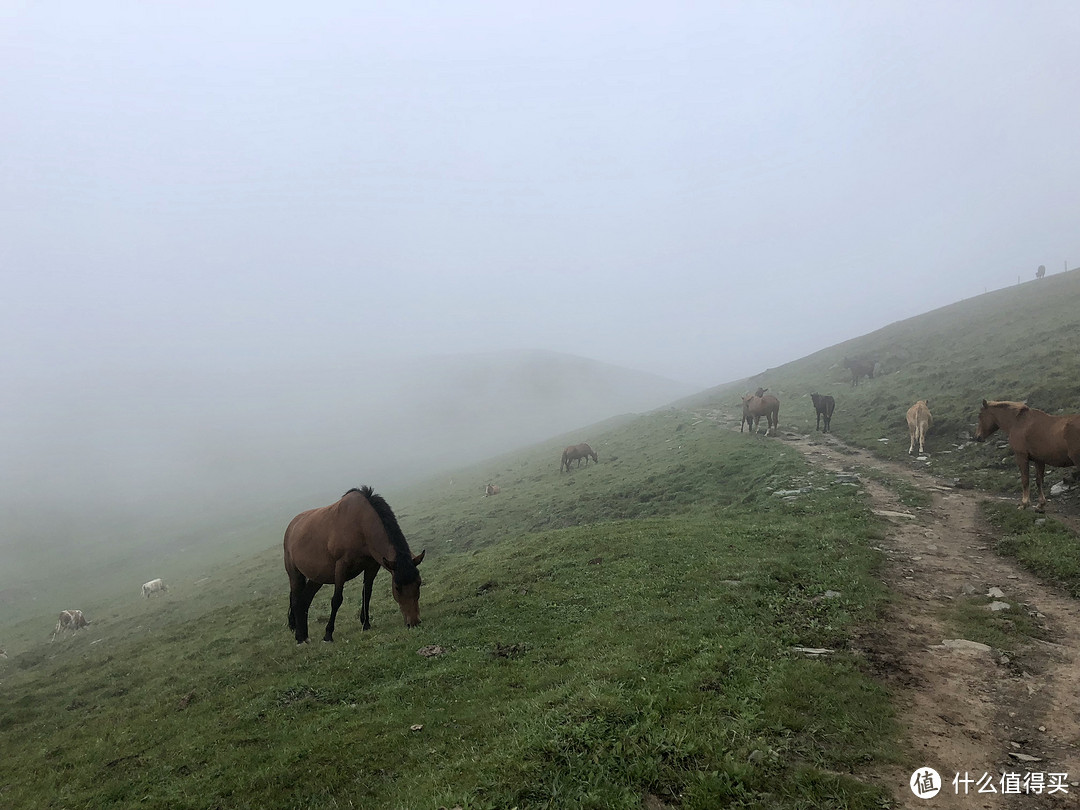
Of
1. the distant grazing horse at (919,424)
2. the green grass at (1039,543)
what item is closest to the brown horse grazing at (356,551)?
the green grass at (1039,543)

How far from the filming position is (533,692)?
26.1 ft

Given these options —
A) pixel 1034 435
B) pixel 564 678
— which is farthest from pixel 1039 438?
pixel 564 678

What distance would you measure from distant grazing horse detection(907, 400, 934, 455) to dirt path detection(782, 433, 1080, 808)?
10.1m

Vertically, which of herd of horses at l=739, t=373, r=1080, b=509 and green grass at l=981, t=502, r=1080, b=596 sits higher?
herd of horses at l=739, t=373, r=1080, b=509

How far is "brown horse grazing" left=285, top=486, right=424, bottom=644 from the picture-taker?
1159 cm

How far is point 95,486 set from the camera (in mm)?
82312

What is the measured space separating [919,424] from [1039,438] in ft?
29.8

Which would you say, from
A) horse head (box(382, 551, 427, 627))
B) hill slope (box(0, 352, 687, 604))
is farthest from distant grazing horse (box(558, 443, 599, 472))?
hill slope (box(0, 352, 687, 604))

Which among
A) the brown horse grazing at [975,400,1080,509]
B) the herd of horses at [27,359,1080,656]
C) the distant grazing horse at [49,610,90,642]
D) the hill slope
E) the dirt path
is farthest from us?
the hill slope

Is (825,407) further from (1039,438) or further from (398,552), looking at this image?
(398,552)

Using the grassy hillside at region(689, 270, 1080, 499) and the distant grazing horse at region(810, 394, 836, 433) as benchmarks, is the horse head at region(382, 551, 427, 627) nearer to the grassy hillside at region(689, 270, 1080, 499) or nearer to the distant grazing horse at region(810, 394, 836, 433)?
the grassy hillside at region(689, 270, 1080, 499)

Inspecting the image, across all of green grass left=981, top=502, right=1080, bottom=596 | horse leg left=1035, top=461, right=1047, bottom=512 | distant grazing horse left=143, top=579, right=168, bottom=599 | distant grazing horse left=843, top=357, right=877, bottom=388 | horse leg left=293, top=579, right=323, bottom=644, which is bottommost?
distant grazing horse left=143, top=579, right=168, bottom=599

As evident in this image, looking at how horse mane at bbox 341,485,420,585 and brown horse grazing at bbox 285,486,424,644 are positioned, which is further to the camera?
brown horse grazing at bbox 285,486,424,644

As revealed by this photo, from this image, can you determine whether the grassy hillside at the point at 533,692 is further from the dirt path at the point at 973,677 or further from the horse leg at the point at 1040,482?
the horse leg at the point at 1040,482
